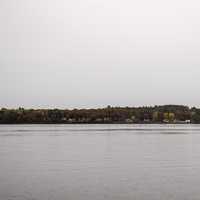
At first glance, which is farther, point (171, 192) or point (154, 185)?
point (154, 185)

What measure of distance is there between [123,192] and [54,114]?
136m

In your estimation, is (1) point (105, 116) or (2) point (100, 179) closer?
(2) point (100, 179)

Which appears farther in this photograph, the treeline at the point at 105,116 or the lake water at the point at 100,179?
the treeline at the point at 105,116

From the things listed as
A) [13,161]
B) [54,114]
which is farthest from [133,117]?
[13,161]

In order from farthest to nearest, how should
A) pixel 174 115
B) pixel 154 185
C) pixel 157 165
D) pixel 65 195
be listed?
pixel 174 115 < pixel 157 165 < pixel 154 185 < pixel 65 195

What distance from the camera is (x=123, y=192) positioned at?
49.6 feet

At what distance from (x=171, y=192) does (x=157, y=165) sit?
797cm

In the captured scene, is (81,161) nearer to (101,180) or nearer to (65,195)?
(101,180)

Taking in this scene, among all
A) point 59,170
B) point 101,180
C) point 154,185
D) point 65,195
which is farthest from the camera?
point 59,170

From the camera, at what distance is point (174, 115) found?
147125 millimetres

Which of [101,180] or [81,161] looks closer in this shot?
[101,180]

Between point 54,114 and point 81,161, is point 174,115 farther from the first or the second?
point 81,161

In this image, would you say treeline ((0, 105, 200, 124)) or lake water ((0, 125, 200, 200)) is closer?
lake water ((0, 125, 200, 200))

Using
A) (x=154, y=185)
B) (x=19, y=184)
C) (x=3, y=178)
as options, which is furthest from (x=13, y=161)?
(x=154, y=185)
